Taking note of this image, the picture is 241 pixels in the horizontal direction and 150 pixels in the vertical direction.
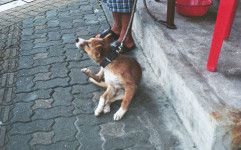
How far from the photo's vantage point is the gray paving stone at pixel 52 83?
3244 millimetres

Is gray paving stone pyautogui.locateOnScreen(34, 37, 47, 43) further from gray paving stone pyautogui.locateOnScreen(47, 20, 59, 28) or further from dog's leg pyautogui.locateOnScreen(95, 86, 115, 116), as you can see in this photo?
dog's leg pyautogui.locateOnScreen(95, 86, 115, 116)

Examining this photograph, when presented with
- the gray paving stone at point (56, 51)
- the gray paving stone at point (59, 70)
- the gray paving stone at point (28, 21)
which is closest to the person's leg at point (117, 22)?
the gray paving stone at point (56, 51)

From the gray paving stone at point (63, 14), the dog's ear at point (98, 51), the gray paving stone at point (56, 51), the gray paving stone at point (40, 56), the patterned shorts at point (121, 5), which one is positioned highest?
the patterned shorts at point (121, 5)

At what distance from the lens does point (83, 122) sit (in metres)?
2.67

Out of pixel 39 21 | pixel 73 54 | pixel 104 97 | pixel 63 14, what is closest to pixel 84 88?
pixel 104 97

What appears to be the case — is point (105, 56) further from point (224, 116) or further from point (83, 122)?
point (224, 116)

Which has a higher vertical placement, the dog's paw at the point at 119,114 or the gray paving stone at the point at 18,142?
Answer: the dog's paw at the point at 119,114

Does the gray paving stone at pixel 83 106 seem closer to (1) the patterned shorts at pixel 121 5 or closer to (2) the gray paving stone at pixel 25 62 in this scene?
(2) the gray paving stone at pixel 25 62

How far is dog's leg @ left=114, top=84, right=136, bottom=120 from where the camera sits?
267 cm

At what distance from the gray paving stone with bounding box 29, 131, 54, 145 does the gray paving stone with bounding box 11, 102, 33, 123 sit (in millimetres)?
284

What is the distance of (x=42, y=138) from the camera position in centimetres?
251

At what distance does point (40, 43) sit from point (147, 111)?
7.89 ft

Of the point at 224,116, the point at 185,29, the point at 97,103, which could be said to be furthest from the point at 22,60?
the point at 224,116

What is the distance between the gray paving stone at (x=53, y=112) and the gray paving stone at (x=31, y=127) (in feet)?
0.25
